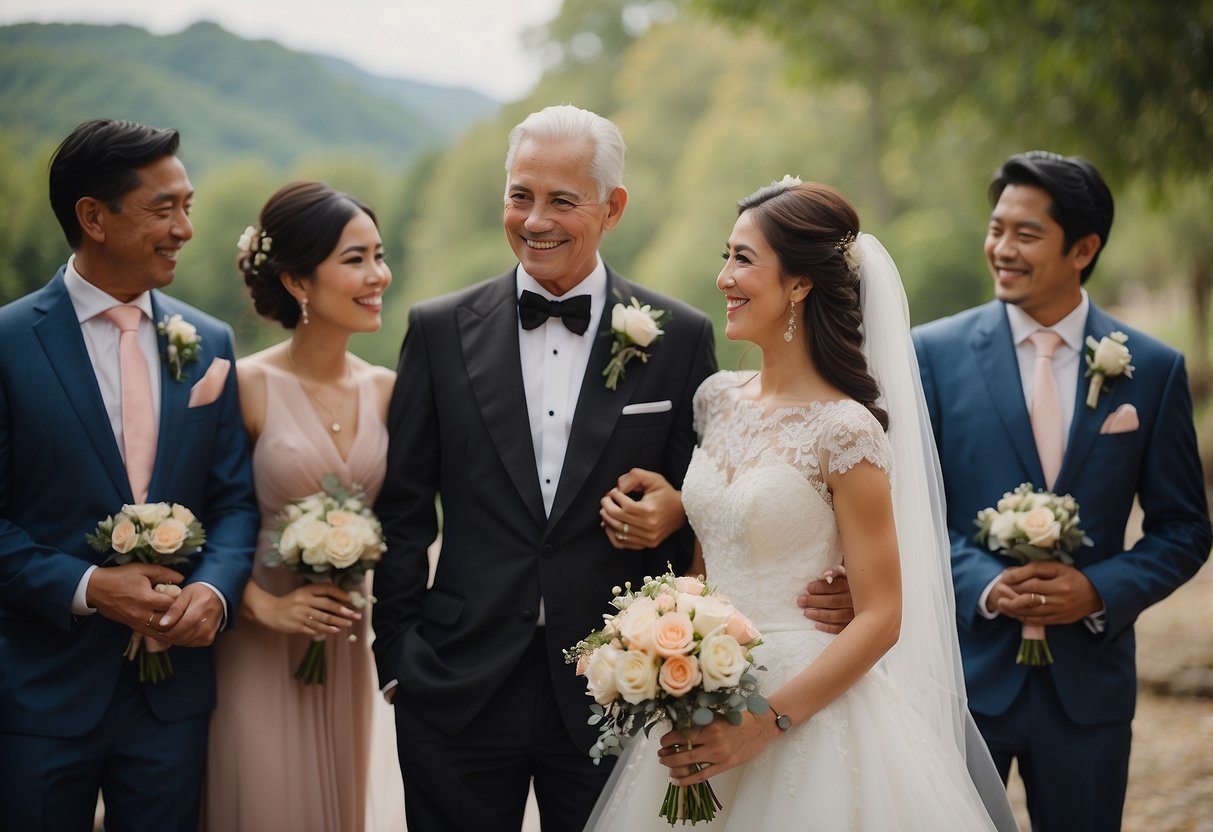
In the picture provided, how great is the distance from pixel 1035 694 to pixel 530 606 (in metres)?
1.90

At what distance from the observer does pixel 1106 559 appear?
406cm

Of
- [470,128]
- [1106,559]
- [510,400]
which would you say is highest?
[470,128]

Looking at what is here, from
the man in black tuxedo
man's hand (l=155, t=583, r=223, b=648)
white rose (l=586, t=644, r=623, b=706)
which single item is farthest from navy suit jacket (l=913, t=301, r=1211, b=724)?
man's hand (l=155, t=583, r=223, b=648)

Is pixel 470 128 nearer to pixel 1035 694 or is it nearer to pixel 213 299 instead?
pixel 213 299

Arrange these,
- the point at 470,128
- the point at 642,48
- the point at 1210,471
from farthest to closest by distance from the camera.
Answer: the point at 642,48
the point at 470,128
the point at 1210,471

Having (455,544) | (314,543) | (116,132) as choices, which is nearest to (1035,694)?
(455,544)

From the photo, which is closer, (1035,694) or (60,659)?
(60,659)

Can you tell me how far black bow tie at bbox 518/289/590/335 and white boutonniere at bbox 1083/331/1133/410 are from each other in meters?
1.93

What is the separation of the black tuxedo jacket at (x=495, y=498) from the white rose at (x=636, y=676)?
850 millimetres

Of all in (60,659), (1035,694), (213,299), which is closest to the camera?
(60,659)

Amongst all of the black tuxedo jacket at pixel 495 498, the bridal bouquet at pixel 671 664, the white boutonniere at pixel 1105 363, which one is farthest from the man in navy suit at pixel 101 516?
the white boutonniere at pixel 1105 363

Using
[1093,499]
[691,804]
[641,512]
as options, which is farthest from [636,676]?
[1093,499]

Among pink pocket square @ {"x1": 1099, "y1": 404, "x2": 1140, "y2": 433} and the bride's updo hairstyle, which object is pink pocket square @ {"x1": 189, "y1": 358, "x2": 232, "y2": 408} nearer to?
the bride's updo hairstyle

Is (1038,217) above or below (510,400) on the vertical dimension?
above
